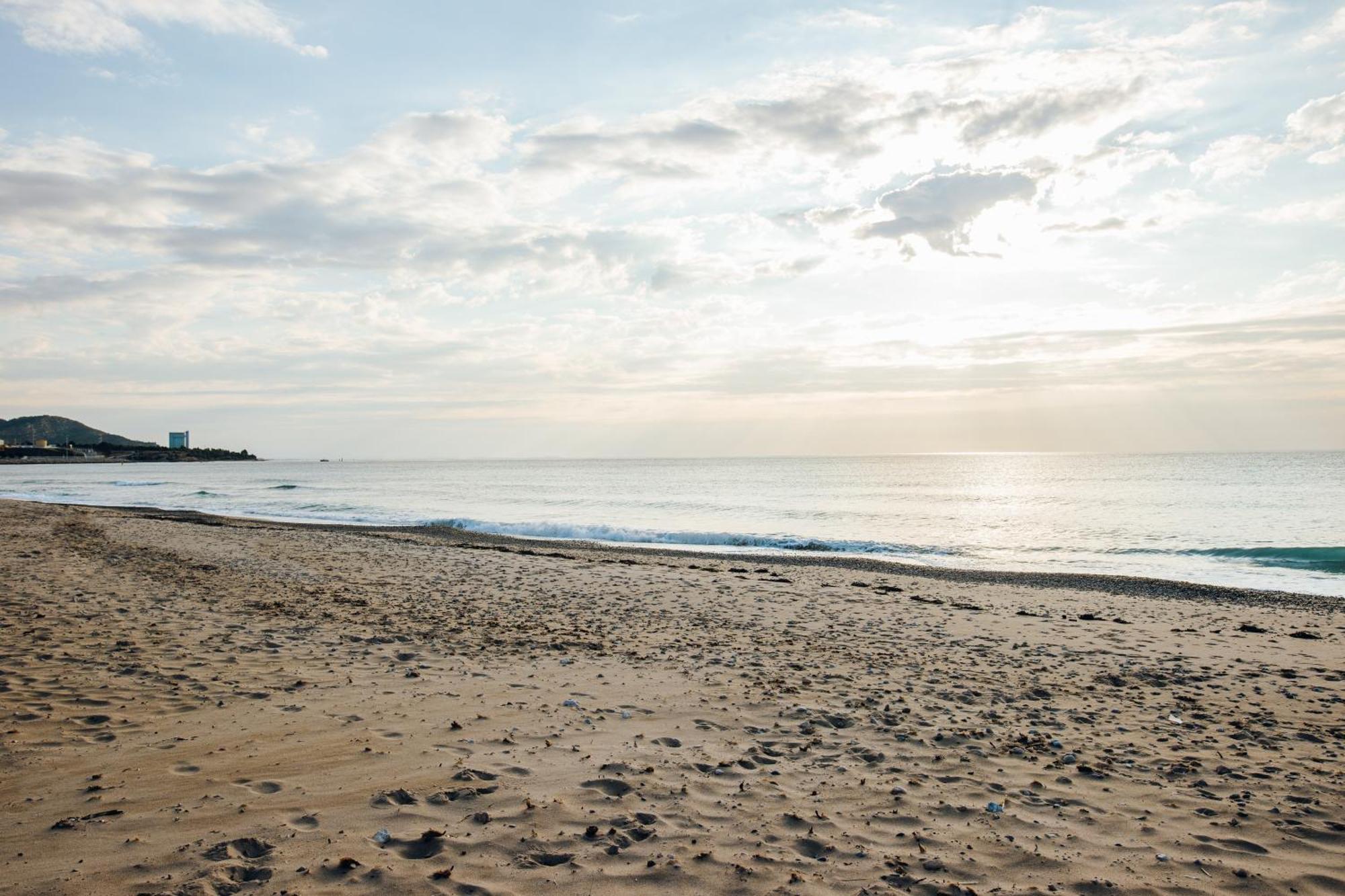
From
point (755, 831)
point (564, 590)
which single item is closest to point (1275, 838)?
point (755, 831)

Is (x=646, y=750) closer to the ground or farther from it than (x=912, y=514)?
closer to the ground

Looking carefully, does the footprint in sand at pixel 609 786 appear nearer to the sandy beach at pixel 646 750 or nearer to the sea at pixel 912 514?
the sandy beach at pixel 646 750

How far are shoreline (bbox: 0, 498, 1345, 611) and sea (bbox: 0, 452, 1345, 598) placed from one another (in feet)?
6.74

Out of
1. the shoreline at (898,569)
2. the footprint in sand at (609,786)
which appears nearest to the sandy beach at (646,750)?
the footprint in sand at (609,786)

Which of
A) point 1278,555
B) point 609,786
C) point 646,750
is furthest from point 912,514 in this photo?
point 609,786

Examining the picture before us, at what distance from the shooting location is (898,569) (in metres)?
23.1

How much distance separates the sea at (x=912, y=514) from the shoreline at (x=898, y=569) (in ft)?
6.74

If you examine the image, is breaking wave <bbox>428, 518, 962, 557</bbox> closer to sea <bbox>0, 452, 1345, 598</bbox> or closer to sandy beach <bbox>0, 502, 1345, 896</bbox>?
sea <bbox>0, 452, 1345, 598</bbox>

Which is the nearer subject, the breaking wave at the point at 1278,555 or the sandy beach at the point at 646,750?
the sandy beach at the point at 646,750

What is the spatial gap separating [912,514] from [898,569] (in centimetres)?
2438

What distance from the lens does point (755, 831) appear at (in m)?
4.86

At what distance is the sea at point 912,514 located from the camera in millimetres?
27125

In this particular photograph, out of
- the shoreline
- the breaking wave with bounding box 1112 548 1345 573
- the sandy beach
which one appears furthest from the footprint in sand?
the breaking wave with bounding box 1112 548 1345 573

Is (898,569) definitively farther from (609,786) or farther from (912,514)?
(912,514)
